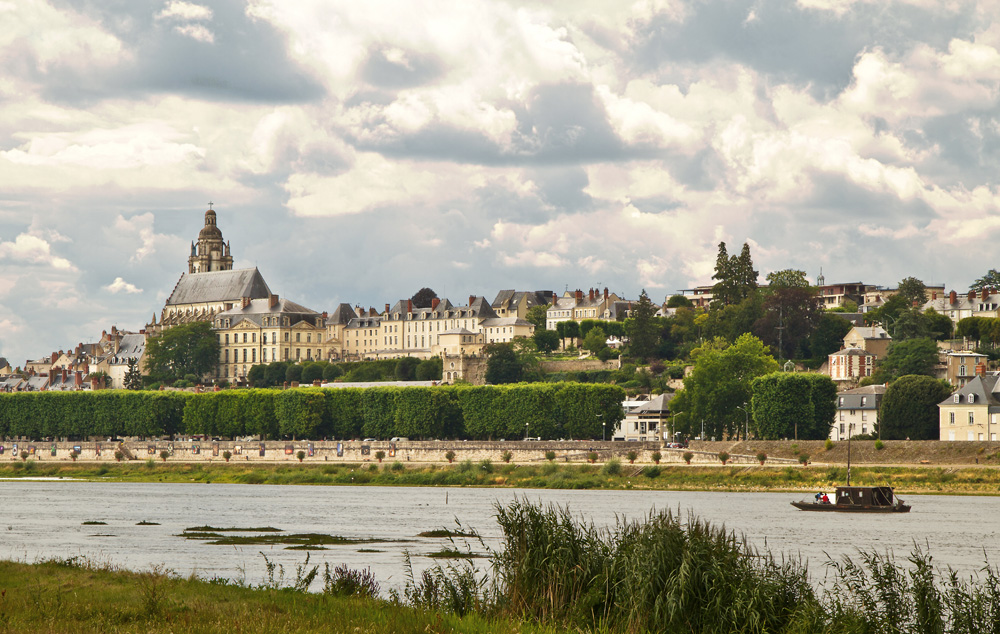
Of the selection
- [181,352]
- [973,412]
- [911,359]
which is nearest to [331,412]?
[911,359]

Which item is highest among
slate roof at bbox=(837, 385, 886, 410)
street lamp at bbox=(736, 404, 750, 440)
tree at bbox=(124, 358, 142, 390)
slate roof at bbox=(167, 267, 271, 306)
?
slate roof at bbox=(167, 267, 271, 306)

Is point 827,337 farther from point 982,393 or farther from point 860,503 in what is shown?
point 860,503

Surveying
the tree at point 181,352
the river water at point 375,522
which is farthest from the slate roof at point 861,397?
the tree at point 181,352

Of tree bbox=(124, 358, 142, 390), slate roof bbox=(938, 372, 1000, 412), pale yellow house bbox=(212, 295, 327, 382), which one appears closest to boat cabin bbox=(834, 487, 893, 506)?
slate roof bbox=(938, 372, 1000, 412)

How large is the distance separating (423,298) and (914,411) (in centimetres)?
8774

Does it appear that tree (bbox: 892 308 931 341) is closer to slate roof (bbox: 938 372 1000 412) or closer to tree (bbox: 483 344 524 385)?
tree (bbox: 483 344 524 385)

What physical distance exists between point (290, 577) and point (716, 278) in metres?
95.8

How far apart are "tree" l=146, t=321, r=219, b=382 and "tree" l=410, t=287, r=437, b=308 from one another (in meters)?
23.2

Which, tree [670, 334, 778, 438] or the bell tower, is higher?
the bell tower

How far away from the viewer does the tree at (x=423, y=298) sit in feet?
499

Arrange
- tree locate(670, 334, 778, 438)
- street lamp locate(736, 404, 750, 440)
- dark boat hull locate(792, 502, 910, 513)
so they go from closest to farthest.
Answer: dark boat hull locate(792, 502, 910, 513), street lamp locate(736, 404, 750, 440), tree locate(670, 334, 778, 438)

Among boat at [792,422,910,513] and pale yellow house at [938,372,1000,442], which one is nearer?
boat at [792,422,910,513]

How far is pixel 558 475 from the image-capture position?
68188 millimetres

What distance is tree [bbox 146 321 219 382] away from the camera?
473 feet
